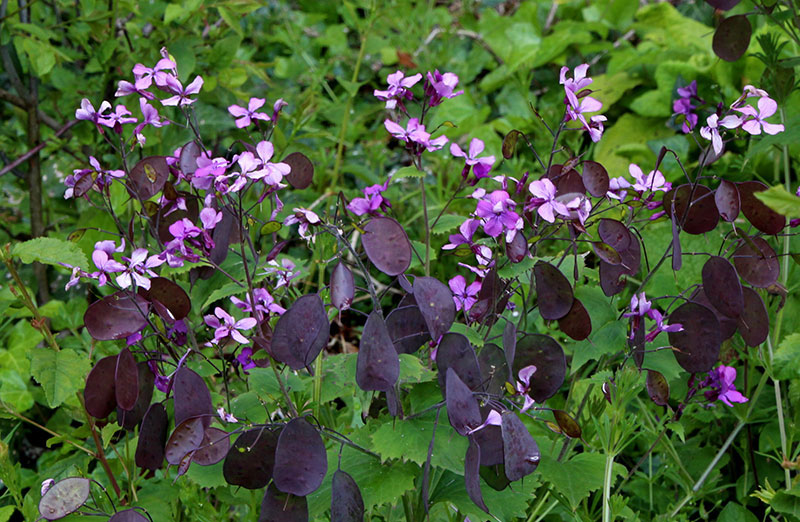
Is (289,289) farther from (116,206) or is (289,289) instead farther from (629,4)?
(629,4)

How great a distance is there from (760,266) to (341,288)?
712 mm

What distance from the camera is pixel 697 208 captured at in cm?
128

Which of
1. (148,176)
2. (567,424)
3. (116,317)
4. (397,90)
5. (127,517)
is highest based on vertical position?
(397,90)

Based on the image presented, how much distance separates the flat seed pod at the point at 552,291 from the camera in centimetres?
121

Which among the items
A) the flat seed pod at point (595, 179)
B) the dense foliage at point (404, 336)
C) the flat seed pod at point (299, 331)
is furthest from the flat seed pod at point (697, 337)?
the flat seed pod at point (299, 331)

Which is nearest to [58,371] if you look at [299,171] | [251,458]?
[251,458]

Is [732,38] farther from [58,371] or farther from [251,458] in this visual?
[58,371]

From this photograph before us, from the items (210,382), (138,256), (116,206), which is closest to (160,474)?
(210,382)

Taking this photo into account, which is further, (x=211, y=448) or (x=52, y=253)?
(x=52, y=253)

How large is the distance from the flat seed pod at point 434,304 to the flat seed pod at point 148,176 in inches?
19.5

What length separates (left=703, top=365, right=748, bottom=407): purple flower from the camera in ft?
4.80

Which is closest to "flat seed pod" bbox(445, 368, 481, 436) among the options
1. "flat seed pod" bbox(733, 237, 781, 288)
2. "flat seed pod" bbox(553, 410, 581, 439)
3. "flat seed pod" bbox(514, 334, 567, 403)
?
"flat seed pod" bbox(553, 410, 581, 439)

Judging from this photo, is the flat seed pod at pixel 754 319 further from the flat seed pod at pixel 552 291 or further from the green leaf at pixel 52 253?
the green leaf at pixel 52 253

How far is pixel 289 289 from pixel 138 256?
369mm
